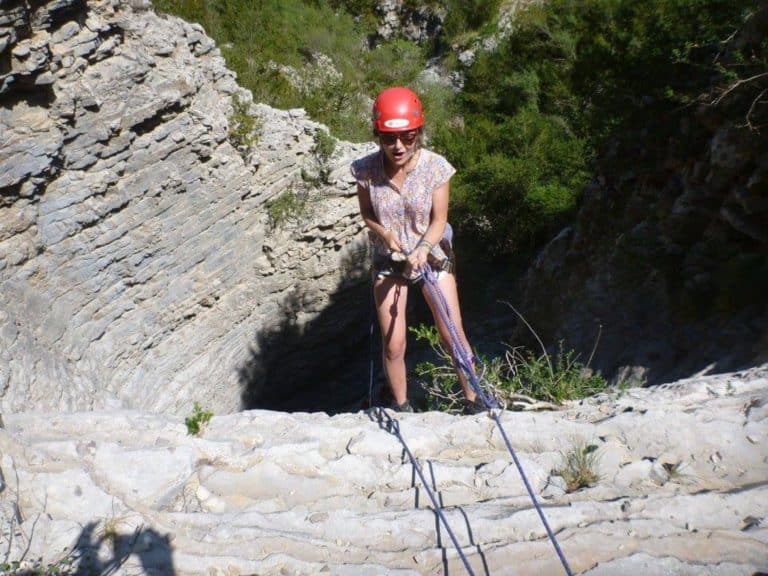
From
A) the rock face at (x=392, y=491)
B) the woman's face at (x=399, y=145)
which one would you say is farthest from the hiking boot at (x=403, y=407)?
the woman's face at (x=399, y=145)

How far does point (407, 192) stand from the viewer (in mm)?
3426

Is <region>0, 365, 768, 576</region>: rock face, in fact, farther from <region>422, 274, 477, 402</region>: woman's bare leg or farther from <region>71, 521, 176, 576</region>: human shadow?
<region>422, 274, 477, 402</region>: woman's bare leg

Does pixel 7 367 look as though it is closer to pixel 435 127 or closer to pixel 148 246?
pixel 148 246

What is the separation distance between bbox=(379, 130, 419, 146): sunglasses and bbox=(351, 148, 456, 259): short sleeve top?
0.11m

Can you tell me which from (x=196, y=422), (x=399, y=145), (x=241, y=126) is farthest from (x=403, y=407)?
(x=241, y=126)

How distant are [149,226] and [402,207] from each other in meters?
3.14

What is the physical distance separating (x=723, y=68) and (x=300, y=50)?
7.32 metres

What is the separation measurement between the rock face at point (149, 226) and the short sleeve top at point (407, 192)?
2299 millimetres

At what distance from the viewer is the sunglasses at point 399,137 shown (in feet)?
10.7

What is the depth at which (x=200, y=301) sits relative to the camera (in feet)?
21.5

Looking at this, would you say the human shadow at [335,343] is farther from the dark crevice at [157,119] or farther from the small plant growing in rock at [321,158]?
the dark crevice at [157,119]

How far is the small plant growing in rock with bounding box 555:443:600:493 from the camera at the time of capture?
2637 mm

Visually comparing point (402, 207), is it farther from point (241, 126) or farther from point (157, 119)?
point (241, 126)

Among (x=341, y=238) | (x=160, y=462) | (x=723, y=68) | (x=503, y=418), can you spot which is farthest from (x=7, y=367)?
(x=723, y=68)
